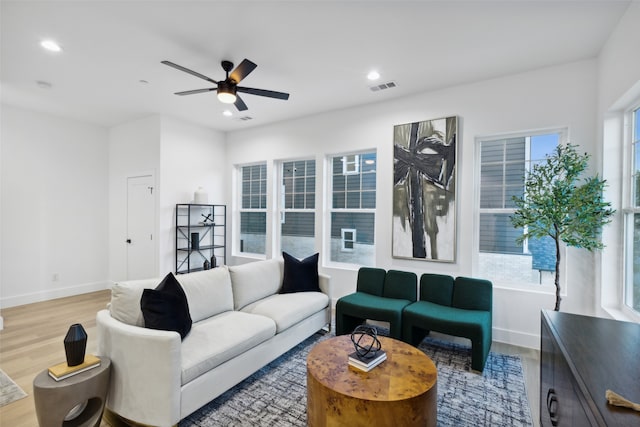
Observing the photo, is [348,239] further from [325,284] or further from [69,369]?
[69,369]

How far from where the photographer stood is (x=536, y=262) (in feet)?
10.9

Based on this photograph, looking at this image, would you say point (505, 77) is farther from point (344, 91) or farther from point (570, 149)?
point (344, 91)

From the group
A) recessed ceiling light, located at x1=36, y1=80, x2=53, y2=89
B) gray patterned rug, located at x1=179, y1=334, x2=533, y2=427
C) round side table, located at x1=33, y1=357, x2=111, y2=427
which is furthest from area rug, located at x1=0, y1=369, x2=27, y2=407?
recessed ceiling light, located at x1=36, y1=80, x2=53, y2=89

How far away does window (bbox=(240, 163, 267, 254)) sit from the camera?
220 inches

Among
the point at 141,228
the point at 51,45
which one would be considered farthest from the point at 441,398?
the point at 141,228

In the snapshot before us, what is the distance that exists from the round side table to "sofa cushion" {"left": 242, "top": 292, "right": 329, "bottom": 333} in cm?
129

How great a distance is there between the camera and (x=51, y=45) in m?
2.86

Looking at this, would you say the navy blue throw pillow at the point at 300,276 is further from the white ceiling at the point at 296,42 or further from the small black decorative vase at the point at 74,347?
the white ceiling at the point at 296,42

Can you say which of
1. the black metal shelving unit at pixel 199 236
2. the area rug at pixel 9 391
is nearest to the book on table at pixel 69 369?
the area rug at pixel 9 391

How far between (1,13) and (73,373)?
2838 millimetres

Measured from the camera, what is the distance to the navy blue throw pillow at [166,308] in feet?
6.90

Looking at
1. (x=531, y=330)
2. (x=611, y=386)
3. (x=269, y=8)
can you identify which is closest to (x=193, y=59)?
(x=269, y=8)

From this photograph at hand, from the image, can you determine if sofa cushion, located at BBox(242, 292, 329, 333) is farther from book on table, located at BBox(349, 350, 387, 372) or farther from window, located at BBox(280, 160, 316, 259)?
window, located at BBox(280, 160, 316, 259)

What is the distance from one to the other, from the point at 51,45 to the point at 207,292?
2.76m
